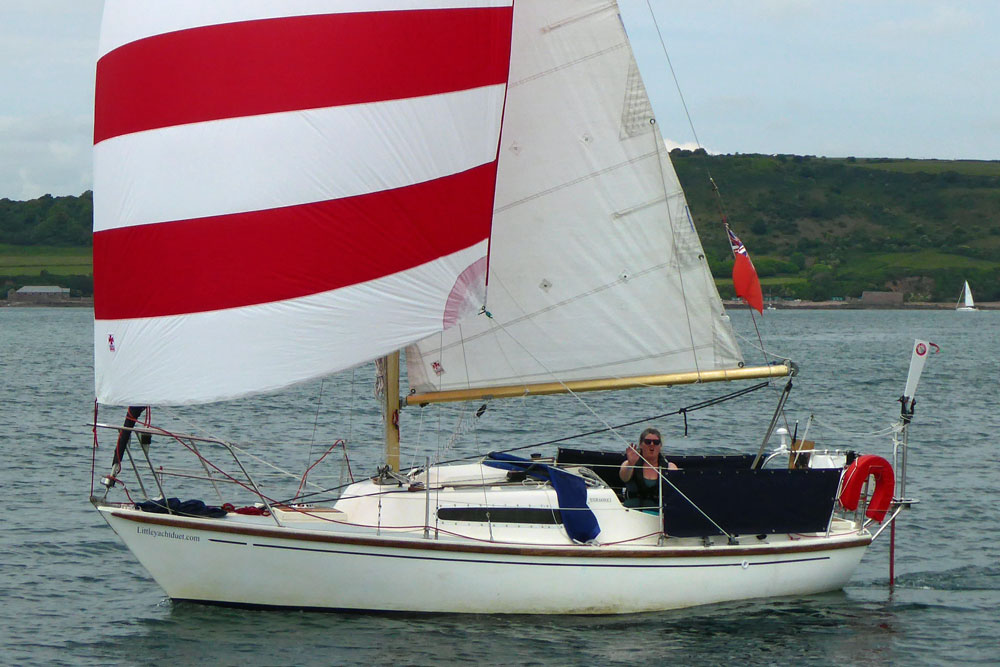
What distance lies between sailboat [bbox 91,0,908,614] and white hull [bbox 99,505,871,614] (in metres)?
0.03

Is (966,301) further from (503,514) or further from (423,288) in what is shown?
(423,288)

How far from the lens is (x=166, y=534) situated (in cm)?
1235

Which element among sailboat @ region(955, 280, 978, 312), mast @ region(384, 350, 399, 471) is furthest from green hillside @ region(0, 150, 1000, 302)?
mast @ region(384, 350, 399, 471)

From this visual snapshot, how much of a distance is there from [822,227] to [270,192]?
165m

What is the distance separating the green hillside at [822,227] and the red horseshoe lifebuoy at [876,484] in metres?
110

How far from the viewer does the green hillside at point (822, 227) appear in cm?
14338

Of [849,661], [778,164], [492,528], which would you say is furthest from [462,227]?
[778,164]

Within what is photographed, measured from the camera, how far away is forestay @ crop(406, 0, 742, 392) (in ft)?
44.3

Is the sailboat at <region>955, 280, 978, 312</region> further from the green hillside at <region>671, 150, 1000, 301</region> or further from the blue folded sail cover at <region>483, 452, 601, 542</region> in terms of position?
the blue folded sail cover at <region>483, 452, 601, 542</region>

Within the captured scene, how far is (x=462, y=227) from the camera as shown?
39.6 ft

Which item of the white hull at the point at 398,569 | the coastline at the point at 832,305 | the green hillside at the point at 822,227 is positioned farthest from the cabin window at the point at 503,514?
the coastline at the point at 832,305

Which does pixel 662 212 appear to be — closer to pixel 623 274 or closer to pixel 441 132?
pixel 623 274

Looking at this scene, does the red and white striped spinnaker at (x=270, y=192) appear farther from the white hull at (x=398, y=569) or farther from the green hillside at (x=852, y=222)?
the green hillside at (x=852, y=222)

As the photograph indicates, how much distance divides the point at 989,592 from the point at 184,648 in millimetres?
9347
